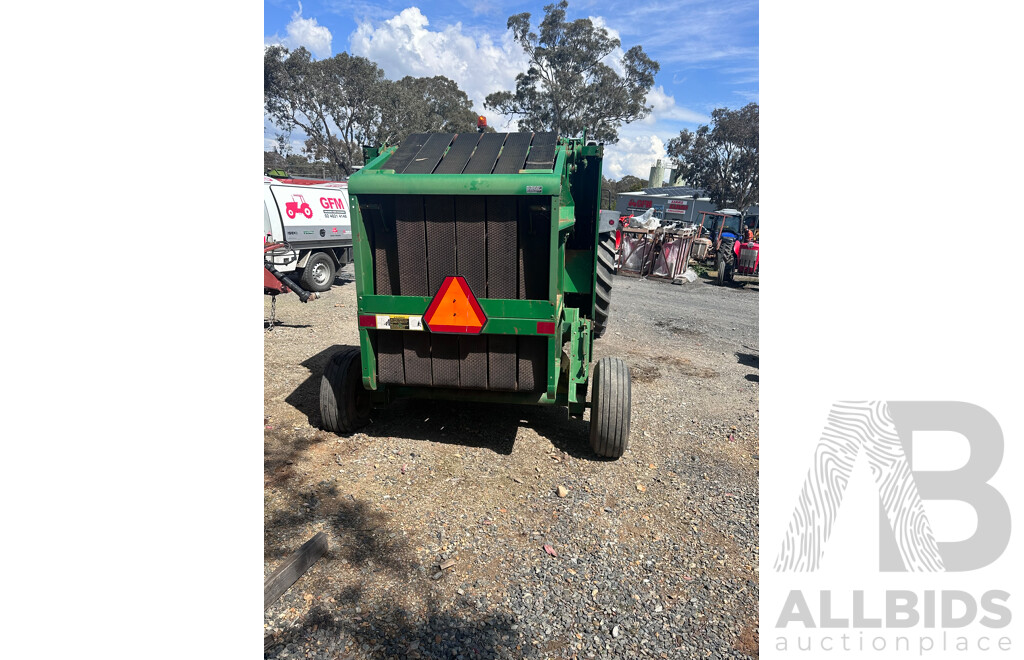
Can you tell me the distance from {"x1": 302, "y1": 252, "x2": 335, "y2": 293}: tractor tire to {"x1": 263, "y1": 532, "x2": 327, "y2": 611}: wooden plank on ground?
366 inches

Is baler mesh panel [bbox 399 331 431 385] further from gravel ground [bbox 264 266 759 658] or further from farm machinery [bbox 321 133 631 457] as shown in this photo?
gravel ground [bbox 264 266 759 658]

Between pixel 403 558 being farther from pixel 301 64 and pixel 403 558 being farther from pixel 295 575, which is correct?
pixel 301 64

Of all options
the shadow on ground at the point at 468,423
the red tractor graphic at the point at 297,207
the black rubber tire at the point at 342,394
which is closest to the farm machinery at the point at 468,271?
the black rubber tire at the point at 342,394

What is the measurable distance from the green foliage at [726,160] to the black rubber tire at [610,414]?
27.8 meters

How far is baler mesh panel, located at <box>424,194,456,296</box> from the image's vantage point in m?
3.69

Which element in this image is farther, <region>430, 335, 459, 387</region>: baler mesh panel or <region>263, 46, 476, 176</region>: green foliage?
<region>263, 46, 476, 176</region>: green foliage

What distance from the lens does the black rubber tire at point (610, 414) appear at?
4.32 meters

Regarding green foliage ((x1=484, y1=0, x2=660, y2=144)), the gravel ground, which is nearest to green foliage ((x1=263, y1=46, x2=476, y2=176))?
green foliage ((x1=484, y1=0, x2=660, y2=144))

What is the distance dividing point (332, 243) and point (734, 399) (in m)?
9.67

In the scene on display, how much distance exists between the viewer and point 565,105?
32.7 m

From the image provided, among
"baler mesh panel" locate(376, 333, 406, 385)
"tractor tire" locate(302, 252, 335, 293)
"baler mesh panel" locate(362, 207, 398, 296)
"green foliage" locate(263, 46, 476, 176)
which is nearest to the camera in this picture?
"baler mesh panel" locate(362, 207, 398, 296)

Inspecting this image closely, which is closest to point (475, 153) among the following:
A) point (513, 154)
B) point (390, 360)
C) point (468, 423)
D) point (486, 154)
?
point (486, 154)

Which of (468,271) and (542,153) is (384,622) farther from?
(542,153)

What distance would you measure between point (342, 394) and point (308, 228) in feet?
27.2
